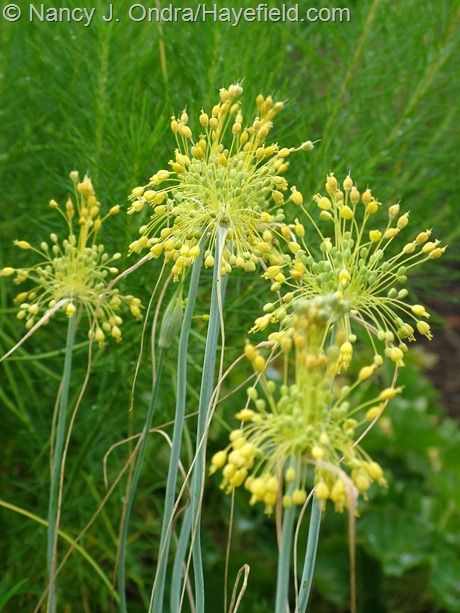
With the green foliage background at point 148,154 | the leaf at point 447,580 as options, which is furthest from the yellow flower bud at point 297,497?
the leaf at point 447,580

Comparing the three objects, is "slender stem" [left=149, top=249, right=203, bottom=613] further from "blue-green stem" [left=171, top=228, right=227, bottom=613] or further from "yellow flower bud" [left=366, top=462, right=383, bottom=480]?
"yellow flower bud" [left=366, top=462, right=383, bottom=480]

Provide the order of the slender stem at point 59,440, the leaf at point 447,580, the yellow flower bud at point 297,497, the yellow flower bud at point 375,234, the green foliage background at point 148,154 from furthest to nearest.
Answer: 1. the leaf at point 447,580
2. the green foliage background at point 148,154
3. the slender stem at point 59,440
4. the yellow flower bud at point 375,234
5. the yellow flower bud at point 297,497

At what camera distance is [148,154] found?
1442 mm

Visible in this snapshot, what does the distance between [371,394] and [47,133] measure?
4.07ft

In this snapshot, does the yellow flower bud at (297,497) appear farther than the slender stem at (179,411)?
No

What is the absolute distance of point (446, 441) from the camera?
8.74 feet

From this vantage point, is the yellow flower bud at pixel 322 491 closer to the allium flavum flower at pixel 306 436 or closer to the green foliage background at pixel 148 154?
the allium flavum flower at pixel 306 436

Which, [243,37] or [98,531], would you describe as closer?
[243,37]

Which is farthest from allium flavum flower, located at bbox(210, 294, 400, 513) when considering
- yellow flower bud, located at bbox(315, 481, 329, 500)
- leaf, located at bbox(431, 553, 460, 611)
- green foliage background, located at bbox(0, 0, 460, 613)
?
leaf, located at bbox(431, 553, 460, 611)

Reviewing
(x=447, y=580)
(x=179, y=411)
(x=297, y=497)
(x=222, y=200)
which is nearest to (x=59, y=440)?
(x=179, y=411)

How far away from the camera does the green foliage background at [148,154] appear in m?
1.58

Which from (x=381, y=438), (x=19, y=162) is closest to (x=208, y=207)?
(x=19, y=162)

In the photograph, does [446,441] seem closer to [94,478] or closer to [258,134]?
[94,478]

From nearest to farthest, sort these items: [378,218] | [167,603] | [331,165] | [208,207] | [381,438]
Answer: [208,207] < [331,165] < [378,218] < [167,603] < [381,438]
